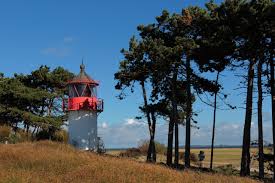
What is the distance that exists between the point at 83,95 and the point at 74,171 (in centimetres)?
1914

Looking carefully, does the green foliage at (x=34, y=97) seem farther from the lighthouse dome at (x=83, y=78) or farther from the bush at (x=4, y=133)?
the lighthouse dome at (x=83, y=78)

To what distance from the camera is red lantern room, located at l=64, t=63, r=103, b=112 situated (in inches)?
1447

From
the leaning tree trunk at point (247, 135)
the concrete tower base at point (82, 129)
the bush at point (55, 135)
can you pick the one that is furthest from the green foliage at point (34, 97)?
the leaning tree trunk at point (247, 135)

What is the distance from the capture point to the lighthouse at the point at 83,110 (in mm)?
36844

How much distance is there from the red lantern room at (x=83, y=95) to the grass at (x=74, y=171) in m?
14.2

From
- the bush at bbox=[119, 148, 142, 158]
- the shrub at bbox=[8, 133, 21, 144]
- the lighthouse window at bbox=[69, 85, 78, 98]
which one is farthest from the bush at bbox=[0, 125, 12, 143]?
the bush at bbox=[119, 148, 142, 158]

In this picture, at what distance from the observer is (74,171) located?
1822cm

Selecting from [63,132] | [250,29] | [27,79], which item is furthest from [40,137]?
[250,29]

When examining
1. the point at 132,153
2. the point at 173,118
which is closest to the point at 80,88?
the point at 173,118

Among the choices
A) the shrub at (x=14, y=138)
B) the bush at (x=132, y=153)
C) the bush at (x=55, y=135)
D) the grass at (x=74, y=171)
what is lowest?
the grass at (x=74, y=171)

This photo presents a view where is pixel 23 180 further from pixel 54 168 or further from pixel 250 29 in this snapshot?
pixel 250 29

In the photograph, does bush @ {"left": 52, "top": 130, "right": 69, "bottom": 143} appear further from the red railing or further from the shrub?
the red railing

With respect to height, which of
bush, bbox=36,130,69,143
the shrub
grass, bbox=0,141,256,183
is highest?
bush, bbox=36,130,69,143

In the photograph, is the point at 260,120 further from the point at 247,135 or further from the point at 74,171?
the point at 74,171
